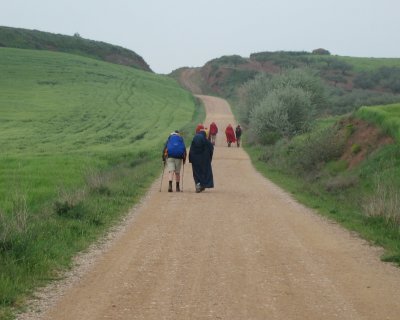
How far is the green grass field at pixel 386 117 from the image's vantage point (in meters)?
23.9

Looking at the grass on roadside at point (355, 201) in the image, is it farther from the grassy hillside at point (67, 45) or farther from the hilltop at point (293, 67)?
the grassy hillside at point (67, 45)

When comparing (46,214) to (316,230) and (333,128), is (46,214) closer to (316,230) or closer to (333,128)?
(316,230)

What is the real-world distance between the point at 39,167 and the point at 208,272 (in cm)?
1828

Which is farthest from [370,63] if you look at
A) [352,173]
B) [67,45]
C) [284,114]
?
[352,173]

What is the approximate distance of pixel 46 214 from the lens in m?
13.7

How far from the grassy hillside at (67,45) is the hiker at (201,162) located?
8971cm

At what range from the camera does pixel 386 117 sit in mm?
26125

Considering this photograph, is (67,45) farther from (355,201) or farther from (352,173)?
(355,201)

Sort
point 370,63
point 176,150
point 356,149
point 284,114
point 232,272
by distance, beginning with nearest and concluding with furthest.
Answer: point 232,272, point 176,150, point 356,149, point 284,114, point 370,63

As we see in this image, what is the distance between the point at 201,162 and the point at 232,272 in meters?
10.7

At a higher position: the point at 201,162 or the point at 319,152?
the point at 201,162

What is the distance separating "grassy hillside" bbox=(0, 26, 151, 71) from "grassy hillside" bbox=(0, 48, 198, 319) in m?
15.8

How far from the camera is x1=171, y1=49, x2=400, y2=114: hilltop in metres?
94.7

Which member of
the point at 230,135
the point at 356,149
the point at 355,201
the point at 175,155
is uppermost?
the point at 175,155
